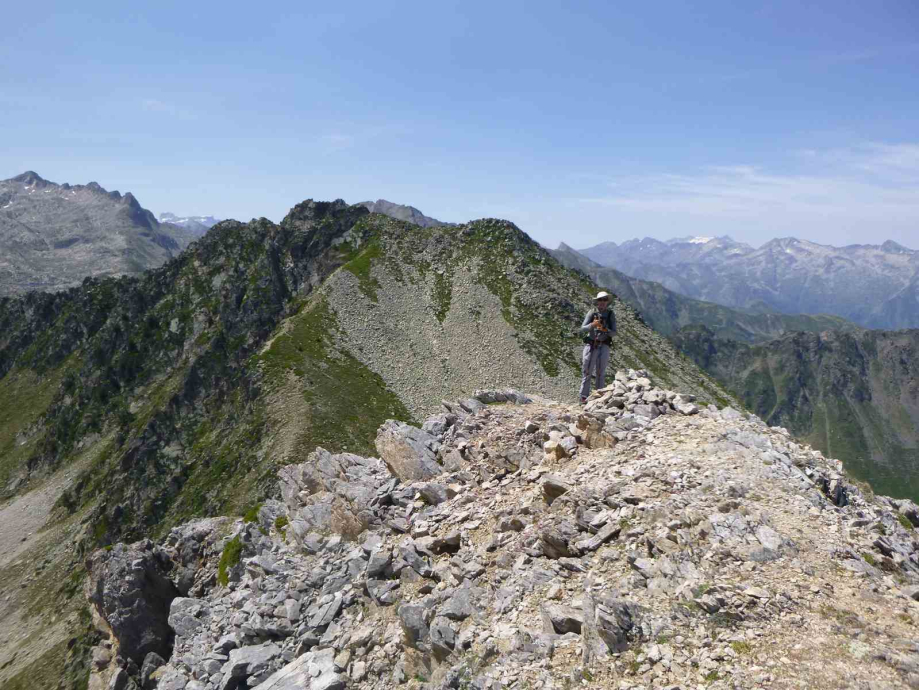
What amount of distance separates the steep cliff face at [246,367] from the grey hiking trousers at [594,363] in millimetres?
47612

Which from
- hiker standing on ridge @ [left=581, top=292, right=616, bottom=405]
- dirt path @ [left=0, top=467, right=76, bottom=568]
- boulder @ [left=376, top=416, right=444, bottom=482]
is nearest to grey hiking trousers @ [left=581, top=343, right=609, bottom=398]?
hiker standing on ridge @ [left=581, top=292, right=616, bottom=405]

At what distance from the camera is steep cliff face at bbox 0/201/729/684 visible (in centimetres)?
7750

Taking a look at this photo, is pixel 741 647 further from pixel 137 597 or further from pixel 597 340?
pixel 137 597

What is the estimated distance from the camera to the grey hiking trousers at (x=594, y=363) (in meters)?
26.8

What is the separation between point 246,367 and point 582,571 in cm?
8422

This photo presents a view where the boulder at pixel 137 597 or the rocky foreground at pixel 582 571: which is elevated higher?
the rocky foreground at pixel 582 571

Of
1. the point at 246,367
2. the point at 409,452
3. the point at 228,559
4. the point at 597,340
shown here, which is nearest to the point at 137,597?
the point at 228,559

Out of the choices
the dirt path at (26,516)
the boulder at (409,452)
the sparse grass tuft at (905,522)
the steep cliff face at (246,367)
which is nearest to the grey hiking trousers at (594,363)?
the boulder at (409,452)

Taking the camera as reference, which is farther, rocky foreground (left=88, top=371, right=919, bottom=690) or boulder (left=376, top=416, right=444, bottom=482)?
boulder (left=376, top=416, right=444, bottom=482)

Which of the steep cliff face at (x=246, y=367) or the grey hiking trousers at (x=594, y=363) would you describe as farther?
the steep cliff face at (x=246, y=367)

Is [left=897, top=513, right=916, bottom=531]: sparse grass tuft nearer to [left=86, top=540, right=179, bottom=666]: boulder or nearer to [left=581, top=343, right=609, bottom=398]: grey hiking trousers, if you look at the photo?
[left=581, top=343, right=609, bottom=398]: grey hiking trousers

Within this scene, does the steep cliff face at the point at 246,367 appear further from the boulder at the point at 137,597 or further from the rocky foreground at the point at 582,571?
the rocky foreground at the point at 582,571

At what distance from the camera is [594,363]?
27.1 meters

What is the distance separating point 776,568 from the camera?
1312cm
